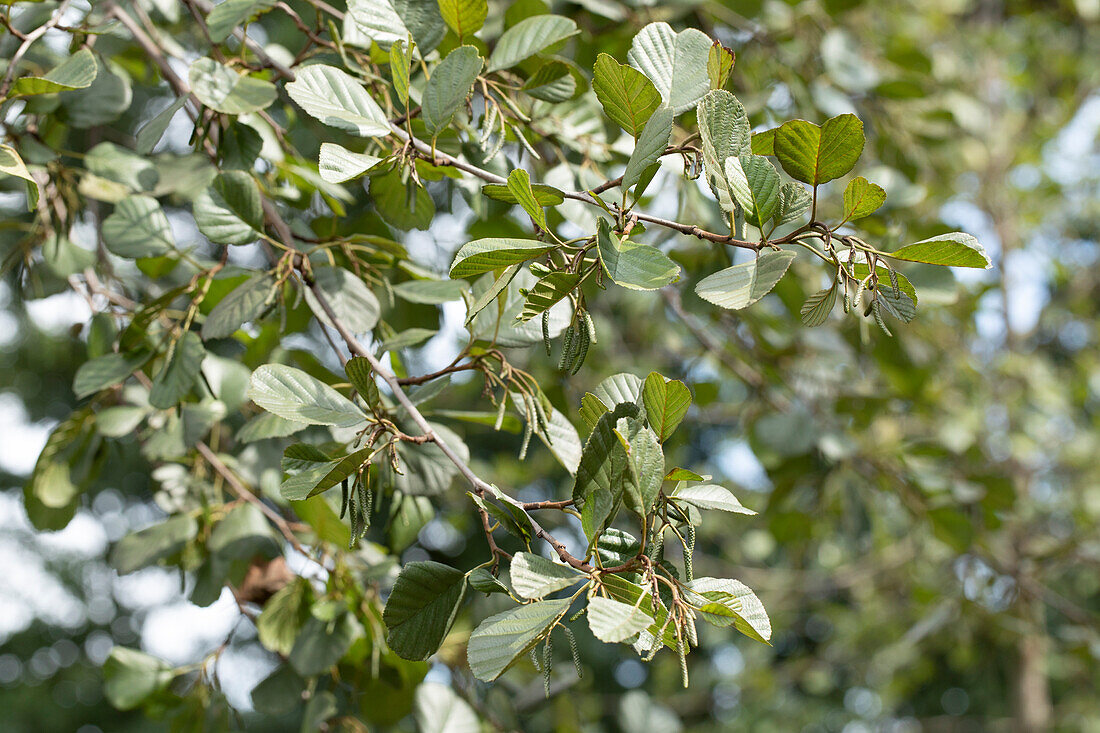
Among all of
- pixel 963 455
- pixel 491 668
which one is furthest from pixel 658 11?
pixel 963 455

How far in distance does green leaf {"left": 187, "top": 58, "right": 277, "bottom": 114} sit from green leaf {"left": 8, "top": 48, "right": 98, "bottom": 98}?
69 millimetres

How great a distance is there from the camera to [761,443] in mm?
1052

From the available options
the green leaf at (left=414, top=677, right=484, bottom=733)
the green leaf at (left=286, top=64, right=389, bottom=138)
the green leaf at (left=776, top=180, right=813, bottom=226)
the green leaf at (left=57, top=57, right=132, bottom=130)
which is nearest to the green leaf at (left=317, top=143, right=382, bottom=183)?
the green leaf at (left=286, top=64, right=389, bottom=138)

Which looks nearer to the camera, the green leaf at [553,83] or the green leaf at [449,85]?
the green leaf at [449,85]

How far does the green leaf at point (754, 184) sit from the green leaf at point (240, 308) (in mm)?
357

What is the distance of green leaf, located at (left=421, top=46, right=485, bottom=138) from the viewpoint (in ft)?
1.55

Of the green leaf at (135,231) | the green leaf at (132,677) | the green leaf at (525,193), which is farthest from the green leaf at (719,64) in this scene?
the green leaf at (132,677)

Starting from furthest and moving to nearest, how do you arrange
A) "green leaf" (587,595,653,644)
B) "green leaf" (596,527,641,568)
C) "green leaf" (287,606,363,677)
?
1. "green leaf" (287,606,363,677)
2. "green leaf" (596,527,641,568)
3. "green leaf" (587,595,653,644)

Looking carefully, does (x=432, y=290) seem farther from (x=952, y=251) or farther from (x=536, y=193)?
(x=952, y=251)

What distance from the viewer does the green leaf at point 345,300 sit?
60 centimetres

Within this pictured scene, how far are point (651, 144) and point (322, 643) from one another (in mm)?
497

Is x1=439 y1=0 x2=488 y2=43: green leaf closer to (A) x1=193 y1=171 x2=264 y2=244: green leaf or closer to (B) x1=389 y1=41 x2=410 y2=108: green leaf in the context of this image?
(B) x1=389 y1=41 x2=410 y2=108: green leaf

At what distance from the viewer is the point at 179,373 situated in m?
0.61

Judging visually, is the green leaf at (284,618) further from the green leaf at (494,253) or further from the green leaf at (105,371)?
the green leaf at (494,253)
